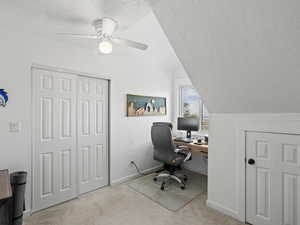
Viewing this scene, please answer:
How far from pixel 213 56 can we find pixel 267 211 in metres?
1.82

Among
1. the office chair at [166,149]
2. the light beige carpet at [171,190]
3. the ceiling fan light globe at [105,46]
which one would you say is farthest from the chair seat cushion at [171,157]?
the ceiling fan light globe at [105,46]

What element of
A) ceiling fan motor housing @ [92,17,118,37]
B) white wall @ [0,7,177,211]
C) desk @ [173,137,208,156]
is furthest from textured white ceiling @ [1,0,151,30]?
desk @ [173,137,208,156]

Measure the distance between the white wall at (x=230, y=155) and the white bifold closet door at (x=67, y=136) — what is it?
184 centimetres

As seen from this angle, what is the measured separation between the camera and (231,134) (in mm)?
2086

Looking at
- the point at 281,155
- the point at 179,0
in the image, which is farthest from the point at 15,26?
the point at 281,155

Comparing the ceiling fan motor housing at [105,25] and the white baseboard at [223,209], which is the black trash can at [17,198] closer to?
the ceiling fan motor housing at [105,25]

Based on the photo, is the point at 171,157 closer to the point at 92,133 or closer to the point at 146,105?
the point at 146,105

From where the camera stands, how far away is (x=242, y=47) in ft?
4.44

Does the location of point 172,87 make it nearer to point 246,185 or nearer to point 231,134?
point 231,134

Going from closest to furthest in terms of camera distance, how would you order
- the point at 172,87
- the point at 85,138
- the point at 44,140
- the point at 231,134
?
the point at 231,134 → the point at 44,140 → the point at 85,138 → the point at 172,87

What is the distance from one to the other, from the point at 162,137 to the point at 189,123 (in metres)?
1.07

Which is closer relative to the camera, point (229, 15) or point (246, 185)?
point (229, 15)

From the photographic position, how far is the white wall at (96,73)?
1.92 meters

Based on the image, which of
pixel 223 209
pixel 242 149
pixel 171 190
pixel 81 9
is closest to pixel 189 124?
pixel 171 190
